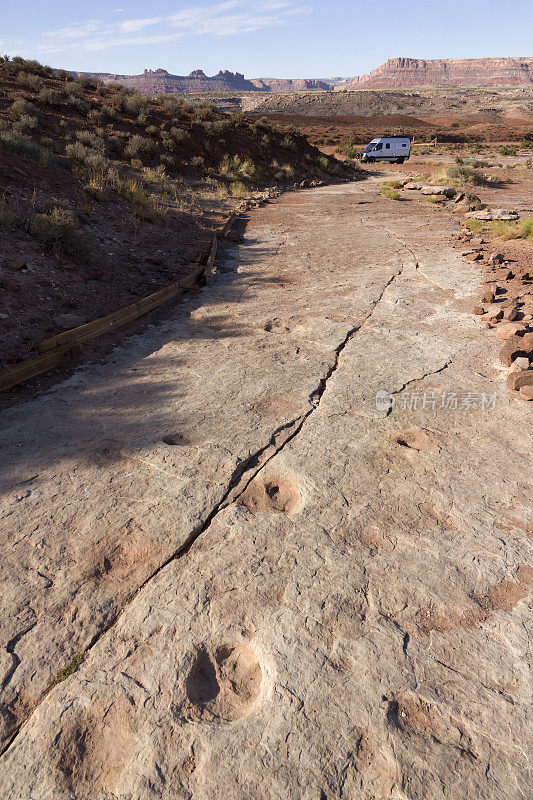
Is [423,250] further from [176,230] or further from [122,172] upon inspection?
[122,172]

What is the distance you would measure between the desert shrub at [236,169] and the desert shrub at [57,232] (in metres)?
10.6

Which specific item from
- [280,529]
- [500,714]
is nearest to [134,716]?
[280,529]

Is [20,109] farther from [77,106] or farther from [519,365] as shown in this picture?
[519,365]

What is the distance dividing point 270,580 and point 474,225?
31.7ft

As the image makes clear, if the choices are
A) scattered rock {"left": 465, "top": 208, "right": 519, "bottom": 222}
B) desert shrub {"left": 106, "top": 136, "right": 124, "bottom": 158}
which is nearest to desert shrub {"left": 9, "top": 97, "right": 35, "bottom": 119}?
desert shrub {"left": 106, "top": 136, "right": 124, "bottom": 158}

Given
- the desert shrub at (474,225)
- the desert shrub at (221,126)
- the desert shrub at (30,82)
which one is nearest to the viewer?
the desert shrub at (474,225)

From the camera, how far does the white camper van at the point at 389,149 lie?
89.1ft

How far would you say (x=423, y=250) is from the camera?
8508mm

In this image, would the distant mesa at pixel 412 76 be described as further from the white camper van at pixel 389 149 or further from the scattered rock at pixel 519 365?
the scattered rock at pixel 519 365

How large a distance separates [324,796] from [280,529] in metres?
1.22

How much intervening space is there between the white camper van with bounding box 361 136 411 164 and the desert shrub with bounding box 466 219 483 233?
Result: 771 inches

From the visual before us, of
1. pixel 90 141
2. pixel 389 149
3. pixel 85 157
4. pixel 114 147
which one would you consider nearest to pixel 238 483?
pixel 85 157

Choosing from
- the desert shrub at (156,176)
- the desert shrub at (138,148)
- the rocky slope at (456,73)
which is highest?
the rocky slope at (456,73)

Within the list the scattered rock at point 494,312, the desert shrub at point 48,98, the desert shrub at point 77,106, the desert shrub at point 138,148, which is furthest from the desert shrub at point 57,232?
the desert shrub at point 77,106
